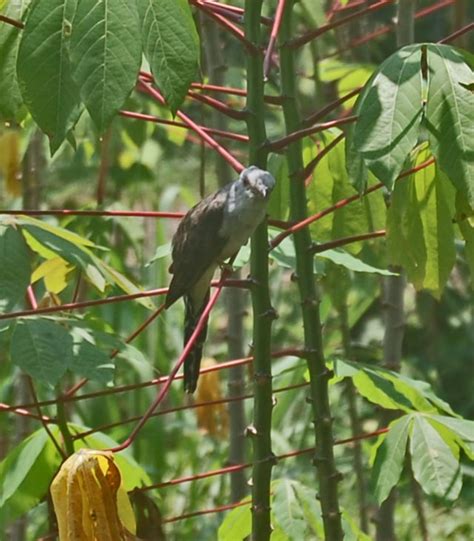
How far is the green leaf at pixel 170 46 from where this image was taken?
1.32 metres

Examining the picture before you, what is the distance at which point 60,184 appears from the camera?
4.66m

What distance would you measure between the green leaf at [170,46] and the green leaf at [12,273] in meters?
0.47

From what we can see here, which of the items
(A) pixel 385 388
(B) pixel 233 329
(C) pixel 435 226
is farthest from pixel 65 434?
(B) pixel 233 329

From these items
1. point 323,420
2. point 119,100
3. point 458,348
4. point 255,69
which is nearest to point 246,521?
point 323,420

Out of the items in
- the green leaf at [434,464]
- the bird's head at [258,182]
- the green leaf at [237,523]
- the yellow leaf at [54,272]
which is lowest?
the green leaf at [237,523]

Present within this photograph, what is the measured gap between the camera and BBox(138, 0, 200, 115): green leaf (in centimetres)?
132

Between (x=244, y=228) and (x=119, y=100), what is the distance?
0.57 metres

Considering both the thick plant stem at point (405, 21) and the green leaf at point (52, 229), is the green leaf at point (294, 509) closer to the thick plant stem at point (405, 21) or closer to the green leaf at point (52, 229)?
the green leaf at point (52, 229)

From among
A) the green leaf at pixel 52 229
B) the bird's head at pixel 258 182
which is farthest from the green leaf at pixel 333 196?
the green leaf at pixel 52 229

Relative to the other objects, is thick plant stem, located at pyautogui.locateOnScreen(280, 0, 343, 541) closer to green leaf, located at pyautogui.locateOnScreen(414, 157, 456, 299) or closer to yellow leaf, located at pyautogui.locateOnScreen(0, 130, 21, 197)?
green leaf, located at pyautogui.locateOnScreen(414, 157, 456, 299)

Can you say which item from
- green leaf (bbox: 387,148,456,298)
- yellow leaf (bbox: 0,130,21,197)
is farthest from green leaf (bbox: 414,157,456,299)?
yellow leaf (bbox: 0,130,21,197)

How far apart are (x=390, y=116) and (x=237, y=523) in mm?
846

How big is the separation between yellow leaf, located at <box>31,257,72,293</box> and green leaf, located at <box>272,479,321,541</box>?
498mm

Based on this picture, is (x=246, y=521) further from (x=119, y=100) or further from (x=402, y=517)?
(x=402, y=517)
